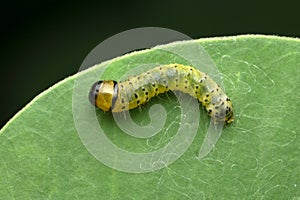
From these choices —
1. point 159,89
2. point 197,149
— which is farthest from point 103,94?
point 197,149

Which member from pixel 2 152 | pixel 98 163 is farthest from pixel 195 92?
pixel 2 152

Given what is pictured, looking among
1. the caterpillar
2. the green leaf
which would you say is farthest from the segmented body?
the green leaf

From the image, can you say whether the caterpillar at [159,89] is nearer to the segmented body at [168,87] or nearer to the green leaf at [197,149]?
the segmented body at [168,87]

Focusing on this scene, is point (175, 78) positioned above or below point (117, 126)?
above

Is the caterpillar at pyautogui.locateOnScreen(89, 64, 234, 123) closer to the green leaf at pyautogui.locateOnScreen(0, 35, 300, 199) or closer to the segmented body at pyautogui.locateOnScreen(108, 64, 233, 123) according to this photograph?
the segmented body at pyautogui.locateOnScreen(108, 64, 233, 123)

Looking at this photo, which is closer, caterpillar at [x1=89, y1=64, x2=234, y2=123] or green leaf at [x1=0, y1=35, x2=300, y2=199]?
green leaf at [x1=0, y1=35, x2=300, y2=199]

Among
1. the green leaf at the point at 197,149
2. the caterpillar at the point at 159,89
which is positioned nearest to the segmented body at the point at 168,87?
the caterpillar at the point at 159,89

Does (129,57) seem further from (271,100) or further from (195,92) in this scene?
(271,100)
